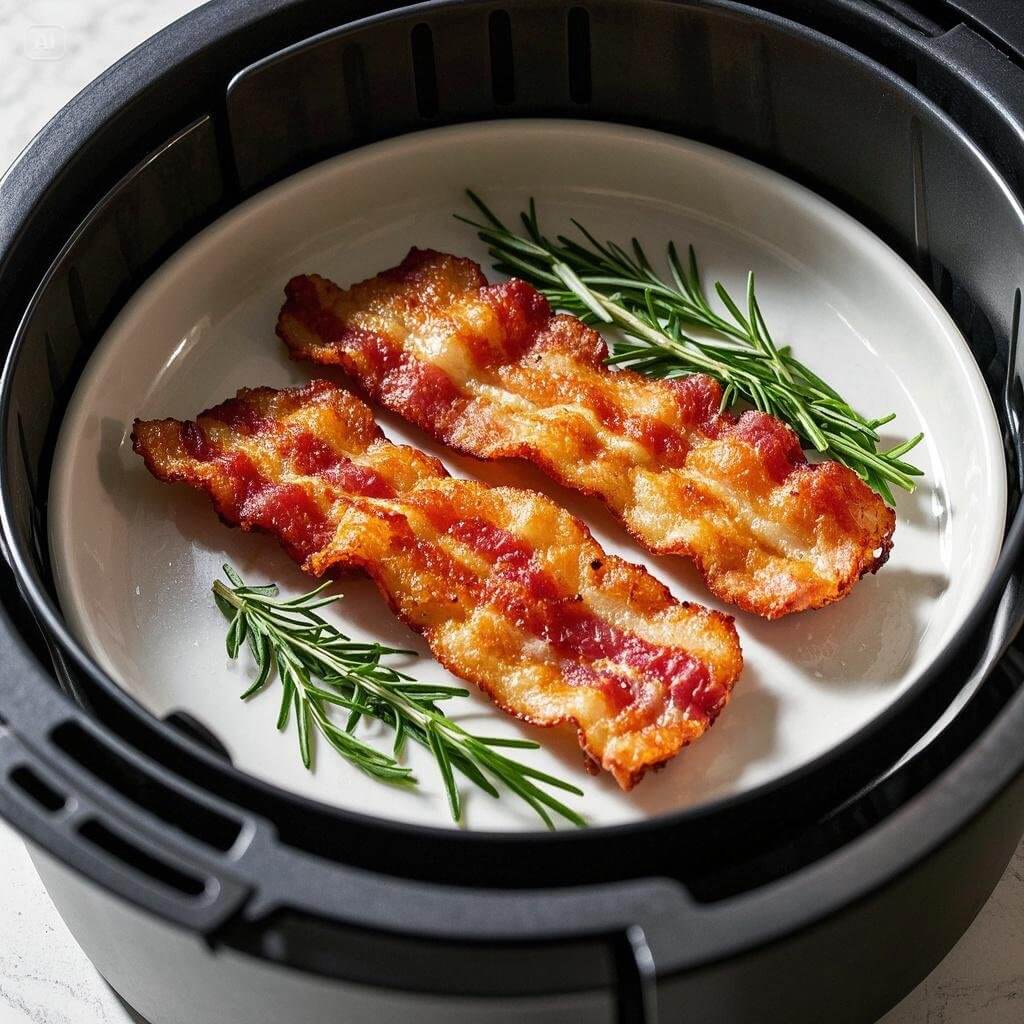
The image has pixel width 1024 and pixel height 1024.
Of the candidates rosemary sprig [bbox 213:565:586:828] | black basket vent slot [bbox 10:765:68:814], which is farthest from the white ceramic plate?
black basket vent slot [bbox 10:765:68:814]

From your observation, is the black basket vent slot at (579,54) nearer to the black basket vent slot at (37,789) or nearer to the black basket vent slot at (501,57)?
the black basket vent slot at (501,57)

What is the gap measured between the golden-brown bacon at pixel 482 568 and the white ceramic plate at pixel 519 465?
0.05 m

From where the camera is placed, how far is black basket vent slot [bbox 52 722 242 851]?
3.89 ft

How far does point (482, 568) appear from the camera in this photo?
1.45 metres

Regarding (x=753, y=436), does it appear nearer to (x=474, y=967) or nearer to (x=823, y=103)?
(x=823, y=103)

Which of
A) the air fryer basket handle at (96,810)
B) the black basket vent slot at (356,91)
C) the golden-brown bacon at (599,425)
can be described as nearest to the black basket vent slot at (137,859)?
the air fryer basket handle at (96,810)

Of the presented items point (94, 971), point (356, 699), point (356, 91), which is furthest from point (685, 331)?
point (94, 971)

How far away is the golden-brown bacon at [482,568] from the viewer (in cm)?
135

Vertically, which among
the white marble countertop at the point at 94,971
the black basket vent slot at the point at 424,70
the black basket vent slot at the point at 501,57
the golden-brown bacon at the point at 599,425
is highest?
the black basket vent slot at the point at 501,57

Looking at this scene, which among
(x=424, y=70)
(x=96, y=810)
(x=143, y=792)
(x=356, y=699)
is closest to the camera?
(x=96, y=810)

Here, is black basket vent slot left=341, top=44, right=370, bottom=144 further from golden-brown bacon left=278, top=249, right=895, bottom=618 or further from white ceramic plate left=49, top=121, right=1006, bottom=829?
golden-brown bacon left=278, top=249, right=895, bottom=618

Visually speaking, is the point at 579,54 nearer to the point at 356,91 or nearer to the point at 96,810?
the point at 356,91

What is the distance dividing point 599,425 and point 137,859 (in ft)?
2.06

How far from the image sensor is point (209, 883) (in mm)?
1063
